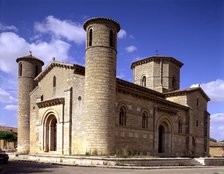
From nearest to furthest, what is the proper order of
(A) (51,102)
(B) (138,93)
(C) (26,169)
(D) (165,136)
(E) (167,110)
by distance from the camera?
1. (C) (26,169)
2. (A) (51,102)
3. (B) (138,93)
4. (E) (167,110)
5. (D) (165,136)

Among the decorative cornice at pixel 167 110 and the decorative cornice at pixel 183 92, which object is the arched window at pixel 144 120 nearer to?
the decorative cornice at pixel 167 110

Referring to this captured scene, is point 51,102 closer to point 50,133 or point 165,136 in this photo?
point 50,133

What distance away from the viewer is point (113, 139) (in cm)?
2306

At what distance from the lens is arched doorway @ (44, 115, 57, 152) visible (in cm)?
2712

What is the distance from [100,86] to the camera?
2288 cm

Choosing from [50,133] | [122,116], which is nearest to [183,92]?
[122,116]

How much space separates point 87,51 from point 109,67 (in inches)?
94.2

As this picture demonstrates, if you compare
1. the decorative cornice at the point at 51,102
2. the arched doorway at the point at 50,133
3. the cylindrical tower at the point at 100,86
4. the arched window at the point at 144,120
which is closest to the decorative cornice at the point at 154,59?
the arched window at the point at 144,120

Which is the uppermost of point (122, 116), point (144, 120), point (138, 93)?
point (138, 93)

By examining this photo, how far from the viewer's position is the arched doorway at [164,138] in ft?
100

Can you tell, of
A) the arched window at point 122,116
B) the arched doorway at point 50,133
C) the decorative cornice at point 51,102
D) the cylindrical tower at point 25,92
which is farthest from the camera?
the cylindrical tower at point 25,92

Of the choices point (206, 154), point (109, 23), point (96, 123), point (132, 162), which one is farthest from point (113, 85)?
point (206, 154)

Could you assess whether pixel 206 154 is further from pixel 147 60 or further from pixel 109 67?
pixel 109 67

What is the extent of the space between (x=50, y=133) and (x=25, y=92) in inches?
298
